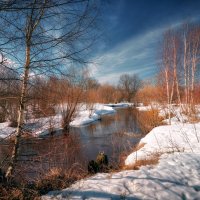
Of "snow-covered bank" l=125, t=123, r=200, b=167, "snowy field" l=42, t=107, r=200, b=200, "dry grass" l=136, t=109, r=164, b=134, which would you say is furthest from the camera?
"dry grass" l=136, t=109, r=164, b=134

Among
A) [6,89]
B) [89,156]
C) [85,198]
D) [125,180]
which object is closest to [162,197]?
[125,180]

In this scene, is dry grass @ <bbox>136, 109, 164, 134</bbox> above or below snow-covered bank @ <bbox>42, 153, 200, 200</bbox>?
above

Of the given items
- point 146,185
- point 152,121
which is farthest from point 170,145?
point 152,121

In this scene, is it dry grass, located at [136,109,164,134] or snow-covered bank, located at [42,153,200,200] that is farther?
dry grass, located at [136,109,164,134]

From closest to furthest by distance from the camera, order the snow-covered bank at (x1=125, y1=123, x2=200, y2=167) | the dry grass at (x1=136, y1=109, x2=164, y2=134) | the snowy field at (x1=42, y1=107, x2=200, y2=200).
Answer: the snowy field at (x1=42, y1=107, x2=200, y2=200) → the snow-covered bank at (x1=125, y1=123, x2=200, y2=167) → the dry grass at (x1=136, y1=109, x2=164, y2=134)

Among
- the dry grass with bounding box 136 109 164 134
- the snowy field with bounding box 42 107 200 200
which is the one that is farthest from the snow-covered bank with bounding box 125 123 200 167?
the dry grass with bounding box 136 109 164 134

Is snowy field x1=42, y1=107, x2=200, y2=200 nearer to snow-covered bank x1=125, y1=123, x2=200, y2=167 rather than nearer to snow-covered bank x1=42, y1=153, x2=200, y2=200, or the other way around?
snow-covered bank x1=42, y1=153, x2=200, y2=200

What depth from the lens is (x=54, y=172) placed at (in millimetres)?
5340

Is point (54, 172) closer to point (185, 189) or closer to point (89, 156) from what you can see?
point (185, 189)

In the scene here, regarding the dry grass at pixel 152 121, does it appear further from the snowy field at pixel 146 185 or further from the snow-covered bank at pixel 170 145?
the snowy field at pixel 146 185

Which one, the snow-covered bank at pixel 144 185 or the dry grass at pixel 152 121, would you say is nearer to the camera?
the snow-covered bank at pixel 144 185

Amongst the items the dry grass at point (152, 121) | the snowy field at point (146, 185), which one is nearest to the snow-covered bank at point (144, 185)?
the snowy field at point (146, 185)

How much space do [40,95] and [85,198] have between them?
1898mm

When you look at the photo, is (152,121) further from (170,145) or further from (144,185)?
(144,185)
